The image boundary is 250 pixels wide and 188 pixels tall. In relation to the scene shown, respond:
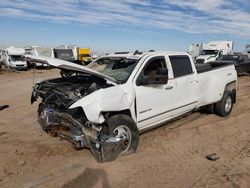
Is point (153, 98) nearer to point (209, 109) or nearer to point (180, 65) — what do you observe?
point (180, 65)

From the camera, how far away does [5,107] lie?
10.1 metres

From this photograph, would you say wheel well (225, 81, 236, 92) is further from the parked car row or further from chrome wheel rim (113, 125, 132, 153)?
the parked car row

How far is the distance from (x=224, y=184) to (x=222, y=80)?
14.1 ft

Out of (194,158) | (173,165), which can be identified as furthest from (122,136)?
(194,158)

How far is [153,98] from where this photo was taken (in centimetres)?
571

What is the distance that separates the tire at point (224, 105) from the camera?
8.07m

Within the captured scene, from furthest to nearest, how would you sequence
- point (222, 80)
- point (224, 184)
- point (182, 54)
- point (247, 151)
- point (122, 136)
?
point (222, 80)
point (182, 54)
point (247, 151)
point (122, 136)
point (224, 184)

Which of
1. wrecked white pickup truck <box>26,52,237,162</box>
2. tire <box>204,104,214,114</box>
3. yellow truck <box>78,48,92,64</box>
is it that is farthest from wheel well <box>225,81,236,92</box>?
yellow truck <box>78,48,92,64</box>

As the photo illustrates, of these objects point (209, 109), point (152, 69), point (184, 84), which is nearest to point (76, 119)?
point (152, 69)

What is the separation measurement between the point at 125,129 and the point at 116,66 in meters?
1.68

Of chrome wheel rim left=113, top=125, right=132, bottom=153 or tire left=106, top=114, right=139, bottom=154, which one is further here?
chrome wheel rim left=113, top=125, right=132, bottom=153

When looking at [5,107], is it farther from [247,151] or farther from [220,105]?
[247,151]

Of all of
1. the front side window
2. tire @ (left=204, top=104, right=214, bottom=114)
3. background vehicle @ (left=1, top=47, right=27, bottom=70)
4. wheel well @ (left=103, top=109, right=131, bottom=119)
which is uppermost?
the front side window

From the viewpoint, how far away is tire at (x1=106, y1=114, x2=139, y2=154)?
191 inches
